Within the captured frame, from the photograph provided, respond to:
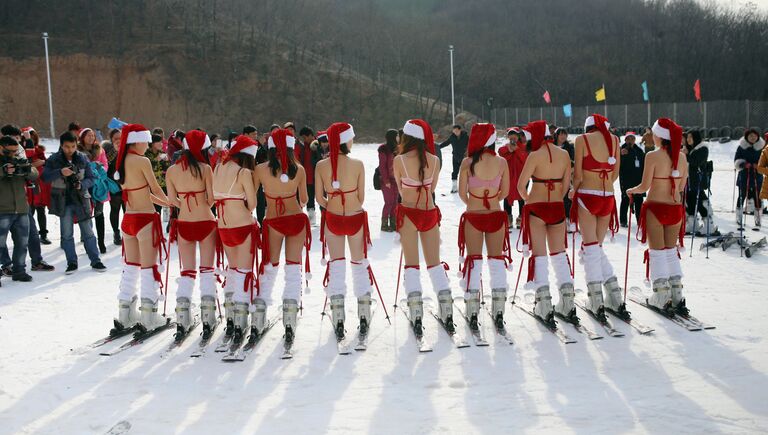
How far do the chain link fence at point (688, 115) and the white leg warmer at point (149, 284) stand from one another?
25.8 meters

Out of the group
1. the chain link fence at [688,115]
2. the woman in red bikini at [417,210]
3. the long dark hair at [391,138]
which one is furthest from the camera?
the chain link fence at [688,115]

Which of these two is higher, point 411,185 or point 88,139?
point 88,139

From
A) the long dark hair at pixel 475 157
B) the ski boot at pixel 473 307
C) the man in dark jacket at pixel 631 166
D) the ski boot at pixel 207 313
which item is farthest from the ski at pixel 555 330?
the man in dark jacket at pixel 631 166

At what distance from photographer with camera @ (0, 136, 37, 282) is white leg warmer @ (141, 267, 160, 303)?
3319mm

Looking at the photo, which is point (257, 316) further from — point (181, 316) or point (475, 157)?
point (475, 157)

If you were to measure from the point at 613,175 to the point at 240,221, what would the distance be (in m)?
3.68

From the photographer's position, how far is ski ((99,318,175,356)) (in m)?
6.22

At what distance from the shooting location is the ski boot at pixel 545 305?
6617 mm

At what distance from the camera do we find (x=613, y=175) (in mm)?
6895

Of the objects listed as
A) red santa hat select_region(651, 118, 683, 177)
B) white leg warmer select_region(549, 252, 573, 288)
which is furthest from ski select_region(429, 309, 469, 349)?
red santa hat select_region(651, 118, 683, 177)

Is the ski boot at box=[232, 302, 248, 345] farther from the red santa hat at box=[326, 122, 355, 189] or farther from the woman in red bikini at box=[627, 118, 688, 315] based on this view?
the woman in red bikini at box=[627, 118, 688, 315]

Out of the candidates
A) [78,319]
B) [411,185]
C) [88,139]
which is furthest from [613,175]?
[88,139]

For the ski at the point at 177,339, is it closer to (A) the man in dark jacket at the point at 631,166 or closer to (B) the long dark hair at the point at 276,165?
(B) the long dark hair at the point at 276,165

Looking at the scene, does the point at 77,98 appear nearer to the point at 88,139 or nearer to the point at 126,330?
the point at 88,139
